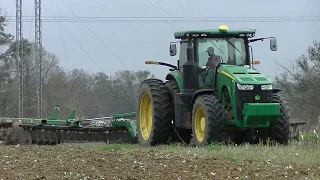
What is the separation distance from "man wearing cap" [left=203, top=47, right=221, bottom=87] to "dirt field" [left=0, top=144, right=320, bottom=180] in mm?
2871

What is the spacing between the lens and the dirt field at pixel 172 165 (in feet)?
24.1

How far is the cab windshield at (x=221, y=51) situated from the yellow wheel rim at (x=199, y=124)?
134 cm

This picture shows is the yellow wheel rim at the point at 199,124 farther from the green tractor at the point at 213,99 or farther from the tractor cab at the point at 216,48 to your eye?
the tractor cab at the point at 216,48

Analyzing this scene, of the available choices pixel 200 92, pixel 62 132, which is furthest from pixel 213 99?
pixel 62 132

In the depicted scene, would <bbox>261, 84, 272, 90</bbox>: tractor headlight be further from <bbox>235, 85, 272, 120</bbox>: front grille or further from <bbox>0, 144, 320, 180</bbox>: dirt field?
<bbox>0, 144, 320, 180</bbox>: dirt field

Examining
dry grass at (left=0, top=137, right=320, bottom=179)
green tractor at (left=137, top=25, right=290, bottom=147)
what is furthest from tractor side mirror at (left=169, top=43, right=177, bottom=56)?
dry grass at (left=0, top=137, right=320, bottom=179)

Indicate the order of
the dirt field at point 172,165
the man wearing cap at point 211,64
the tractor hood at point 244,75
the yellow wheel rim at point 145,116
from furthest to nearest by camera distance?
1. the yellow wheel rim at point 145,116
2. the man wearing cap at point 211,64
3. the tractor hood at point 244,75
4. the dirt field at point 172,165

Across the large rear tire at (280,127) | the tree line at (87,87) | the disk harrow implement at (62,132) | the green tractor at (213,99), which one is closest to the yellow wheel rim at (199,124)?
the green tractor at (213,99)

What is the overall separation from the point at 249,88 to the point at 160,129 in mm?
2854

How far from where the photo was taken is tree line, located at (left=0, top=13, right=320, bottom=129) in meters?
40.4

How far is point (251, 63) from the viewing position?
543 inches

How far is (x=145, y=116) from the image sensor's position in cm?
1538

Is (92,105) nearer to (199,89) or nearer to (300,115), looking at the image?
(300,115)

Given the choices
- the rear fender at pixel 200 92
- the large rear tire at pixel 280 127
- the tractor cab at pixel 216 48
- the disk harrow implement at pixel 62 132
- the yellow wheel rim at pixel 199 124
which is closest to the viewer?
the large rear tire at pixel 280 127
